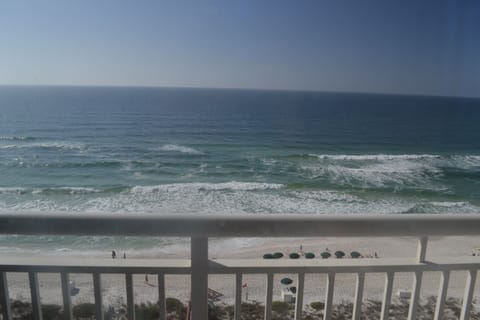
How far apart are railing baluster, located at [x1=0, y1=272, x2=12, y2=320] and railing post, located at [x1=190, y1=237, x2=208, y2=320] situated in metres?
→ 0.55

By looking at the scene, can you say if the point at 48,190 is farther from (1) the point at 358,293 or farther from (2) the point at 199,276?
(1) the point at 358,293

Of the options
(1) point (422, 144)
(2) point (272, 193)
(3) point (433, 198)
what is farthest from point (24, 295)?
(1) point (422, 144)

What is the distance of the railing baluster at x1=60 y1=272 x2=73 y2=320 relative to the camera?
961 mm

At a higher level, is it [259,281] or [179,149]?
[259,281]

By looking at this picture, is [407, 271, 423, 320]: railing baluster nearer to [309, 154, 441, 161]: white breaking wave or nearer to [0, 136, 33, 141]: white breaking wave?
[309, 154, 441, 161]: white breaking wave

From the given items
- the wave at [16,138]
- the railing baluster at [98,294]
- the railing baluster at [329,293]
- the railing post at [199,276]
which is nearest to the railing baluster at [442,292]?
the railing baluster at [329,293]

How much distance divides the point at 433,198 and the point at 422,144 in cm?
1481

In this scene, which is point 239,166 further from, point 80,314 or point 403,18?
point 80,314

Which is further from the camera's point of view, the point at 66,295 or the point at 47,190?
the point at 47,190

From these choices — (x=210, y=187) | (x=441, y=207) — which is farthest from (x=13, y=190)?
(x=441, y=207)

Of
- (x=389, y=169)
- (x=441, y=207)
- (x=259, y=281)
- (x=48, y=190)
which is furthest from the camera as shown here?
(x=389, y=169)

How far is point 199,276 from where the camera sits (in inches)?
37.8

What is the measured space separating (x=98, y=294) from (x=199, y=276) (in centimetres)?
32

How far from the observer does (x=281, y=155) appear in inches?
836
